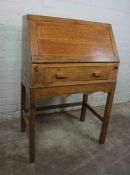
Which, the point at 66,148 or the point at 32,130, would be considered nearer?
the point at 32,130

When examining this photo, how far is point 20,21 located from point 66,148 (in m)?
1.53

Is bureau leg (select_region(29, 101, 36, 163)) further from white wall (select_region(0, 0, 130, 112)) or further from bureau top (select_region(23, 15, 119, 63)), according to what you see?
white wall (select_region(0, 0, 130, 112))

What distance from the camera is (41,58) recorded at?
149 cm

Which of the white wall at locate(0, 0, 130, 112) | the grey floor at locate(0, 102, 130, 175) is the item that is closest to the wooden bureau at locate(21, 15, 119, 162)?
the grey floor at locate(0, 102, 130, 175)

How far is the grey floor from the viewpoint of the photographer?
1.77m

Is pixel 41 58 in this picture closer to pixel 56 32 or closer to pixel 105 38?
pixel 56 32

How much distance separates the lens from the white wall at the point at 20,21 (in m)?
2.07

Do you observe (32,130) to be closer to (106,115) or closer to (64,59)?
(64,59)

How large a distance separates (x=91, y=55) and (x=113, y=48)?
29 cm

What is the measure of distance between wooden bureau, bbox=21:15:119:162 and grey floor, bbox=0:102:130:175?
0.18m

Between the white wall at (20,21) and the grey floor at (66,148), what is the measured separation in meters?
0.38

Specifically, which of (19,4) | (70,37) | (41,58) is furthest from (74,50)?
(19,4)

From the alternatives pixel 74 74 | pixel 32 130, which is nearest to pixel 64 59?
pixel 74 74

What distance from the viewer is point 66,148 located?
205 cm
